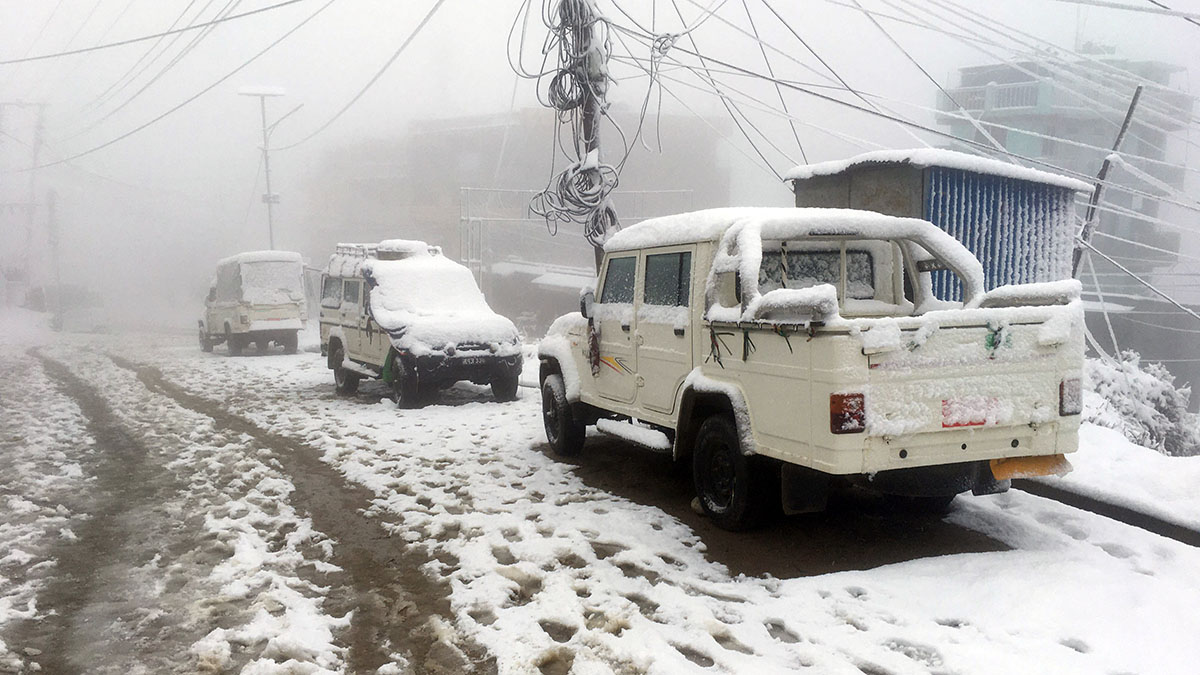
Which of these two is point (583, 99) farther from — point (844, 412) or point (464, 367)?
point (844, 412)

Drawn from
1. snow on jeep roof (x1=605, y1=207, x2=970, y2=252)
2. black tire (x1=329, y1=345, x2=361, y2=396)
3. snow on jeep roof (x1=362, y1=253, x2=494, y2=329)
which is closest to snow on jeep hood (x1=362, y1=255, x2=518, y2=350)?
snow on jeep roof (x1=362, y1=253, x2=494, y2=329)

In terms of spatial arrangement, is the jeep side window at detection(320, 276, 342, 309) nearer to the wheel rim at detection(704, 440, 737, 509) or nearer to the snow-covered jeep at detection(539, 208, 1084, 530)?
the snow-covered jeep at detection(539, 208, 1084, 530)

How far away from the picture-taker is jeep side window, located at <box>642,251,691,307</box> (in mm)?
6352

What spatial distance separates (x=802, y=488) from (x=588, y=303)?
10.2ft

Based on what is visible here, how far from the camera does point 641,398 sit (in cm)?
690

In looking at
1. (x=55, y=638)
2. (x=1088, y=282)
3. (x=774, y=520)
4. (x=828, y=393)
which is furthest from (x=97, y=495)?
(x=1088, y=282)

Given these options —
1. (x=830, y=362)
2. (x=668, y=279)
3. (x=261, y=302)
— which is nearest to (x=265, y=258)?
(x=261, y=302)

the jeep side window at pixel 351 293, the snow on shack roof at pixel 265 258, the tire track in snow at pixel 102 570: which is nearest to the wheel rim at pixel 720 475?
the tire track in snow at pixel 102 570

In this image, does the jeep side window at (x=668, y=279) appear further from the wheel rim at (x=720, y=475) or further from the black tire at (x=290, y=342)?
the black tire at (x=290, y=342)

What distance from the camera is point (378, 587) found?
5.02 m

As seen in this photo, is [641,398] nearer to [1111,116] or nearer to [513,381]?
[513,381]

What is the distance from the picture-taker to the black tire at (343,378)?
13.5 metres

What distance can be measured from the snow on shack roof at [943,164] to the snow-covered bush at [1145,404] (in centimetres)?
289

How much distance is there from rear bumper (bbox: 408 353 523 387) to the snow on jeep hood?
0.22 metres
